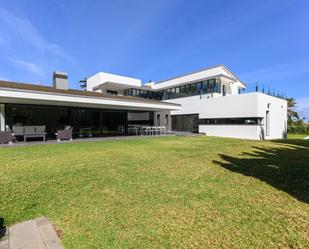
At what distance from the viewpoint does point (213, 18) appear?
54.9ft

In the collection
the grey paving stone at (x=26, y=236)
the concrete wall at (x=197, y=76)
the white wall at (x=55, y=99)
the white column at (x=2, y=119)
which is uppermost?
the concrete wall at (x=197, y=76)

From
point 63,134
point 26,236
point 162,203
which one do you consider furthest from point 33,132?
point 162,203

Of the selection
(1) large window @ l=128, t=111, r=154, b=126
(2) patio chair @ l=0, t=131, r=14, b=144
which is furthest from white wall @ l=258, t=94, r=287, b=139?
(2) patio chair @ l=0, t=131, r=14, b=144

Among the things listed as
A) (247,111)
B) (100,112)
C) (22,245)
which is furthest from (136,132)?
(22,245)

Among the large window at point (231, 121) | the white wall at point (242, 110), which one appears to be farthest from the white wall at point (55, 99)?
the large window at point (231, 121)

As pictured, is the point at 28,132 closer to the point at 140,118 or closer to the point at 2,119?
the point at 2,119

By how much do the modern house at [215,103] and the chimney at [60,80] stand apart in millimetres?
9879

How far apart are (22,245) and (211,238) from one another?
106 inches

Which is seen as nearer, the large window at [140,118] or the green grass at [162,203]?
the green grass at [162,203]

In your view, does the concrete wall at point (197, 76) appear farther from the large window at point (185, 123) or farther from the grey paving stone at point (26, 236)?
the grey paving stone at point (26, 236)

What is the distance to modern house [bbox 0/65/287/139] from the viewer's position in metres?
13.4

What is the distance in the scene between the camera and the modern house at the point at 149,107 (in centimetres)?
1336

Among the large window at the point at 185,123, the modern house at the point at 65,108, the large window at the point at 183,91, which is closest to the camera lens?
the modern house at the point at 65,108

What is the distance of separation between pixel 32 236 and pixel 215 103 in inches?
835
